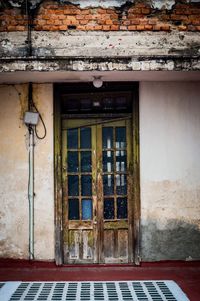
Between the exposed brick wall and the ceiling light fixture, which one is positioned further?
the ceiling light fixture

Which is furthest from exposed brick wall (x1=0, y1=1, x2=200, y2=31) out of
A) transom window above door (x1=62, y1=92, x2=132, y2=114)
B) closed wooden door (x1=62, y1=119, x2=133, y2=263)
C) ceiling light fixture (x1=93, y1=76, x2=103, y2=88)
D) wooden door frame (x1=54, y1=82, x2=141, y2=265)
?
closed wooden door (x1=62, y1=119, x2=133, y2=263)

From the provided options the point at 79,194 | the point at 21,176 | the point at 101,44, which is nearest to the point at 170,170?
the point at 79,194

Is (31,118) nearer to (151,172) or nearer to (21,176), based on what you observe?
(21,176)

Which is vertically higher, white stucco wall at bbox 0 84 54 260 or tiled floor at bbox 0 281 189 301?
white stucco wall at bbox 0 84 54 260

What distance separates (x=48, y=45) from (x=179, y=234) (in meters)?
4.44

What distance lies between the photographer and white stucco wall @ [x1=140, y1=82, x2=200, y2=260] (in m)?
9.02

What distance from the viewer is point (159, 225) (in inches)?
355

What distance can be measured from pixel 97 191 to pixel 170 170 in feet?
5.03

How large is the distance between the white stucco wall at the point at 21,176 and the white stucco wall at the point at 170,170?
1.87 meters

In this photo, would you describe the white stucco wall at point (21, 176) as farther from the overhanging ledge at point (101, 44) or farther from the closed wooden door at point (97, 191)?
the overhanging ledge at point (101, 44)

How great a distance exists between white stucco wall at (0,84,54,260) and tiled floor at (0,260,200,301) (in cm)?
23

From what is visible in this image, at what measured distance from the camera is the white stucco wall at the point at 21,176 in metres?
8.98

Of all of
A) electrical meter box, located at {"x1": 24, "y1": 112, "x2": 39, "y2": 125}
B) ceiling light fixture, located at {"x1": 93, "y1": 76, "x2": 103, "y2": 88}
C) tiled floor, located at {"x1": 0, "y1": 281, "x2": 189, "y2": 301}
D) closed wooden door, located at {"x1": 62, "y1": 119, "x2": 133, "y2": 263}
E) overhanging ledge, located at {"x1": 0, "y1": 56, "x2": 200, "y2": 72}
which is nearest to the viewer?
tiled floor, located at {"x1": 0, "y1": 281, "x2": 189, "y2": 301}

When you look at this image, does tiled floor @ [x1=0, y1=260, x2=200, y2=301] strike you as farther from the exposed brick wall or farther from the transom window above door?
the exposed brick wall
